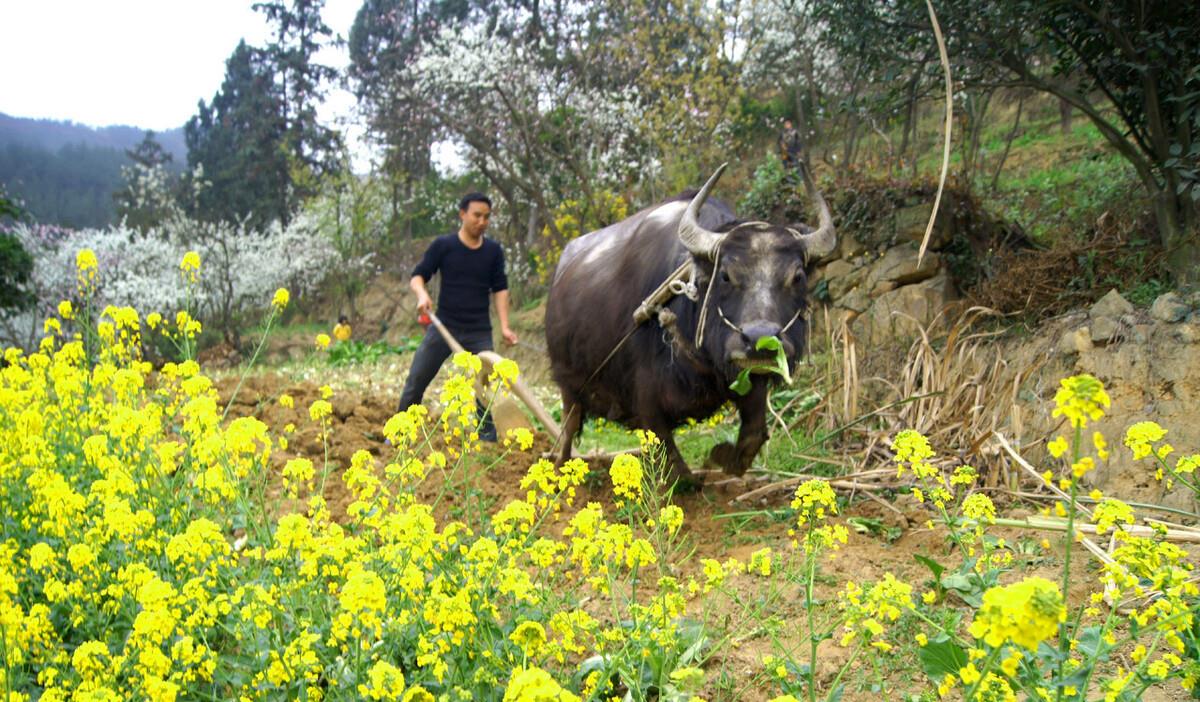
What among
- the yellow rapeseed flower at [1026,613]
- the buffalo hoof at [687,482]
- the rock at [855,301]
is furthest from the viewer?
the rock at [855,301]

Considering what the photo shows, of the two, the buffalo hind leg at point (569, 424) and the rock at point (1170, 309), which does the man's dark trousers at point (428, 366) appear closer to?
the buffalo hind leg at point (569, 424)

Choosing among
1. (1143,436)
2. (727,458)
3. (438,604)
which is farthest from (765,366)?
(438,604)

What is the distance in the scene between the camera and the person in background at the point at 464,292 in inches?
263

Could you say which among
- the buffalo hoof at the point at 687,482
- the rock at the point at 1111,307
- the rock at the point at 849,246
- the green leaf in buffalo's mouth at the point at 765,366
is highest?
the rock at the point at 849,246

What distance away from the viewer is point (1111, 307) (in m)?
4.95

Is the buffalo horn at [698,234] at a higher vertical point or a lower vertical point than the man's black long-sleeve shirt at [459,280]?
higher

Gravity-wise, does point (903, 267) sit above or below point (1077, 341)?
above

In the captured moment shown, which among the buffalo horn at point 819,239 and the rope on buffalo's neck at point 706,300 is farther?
the buffalo horn at point 819,239

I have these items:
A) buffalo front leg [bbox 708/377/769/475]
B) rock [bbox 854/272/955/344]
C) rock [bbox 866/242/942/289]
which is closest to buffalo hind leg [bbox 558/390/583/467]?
buffalo front leg [bbox 708/377/769/475]

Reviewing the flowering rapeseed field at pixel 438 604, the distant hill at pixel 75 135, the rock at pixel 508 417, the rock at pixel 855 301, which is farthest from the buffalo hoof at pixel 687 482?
the distant hill at pixel 75 135

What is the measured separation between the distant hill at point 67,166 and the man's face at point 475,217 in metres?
23.1

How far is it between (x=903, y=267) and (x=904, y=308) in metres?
0.41

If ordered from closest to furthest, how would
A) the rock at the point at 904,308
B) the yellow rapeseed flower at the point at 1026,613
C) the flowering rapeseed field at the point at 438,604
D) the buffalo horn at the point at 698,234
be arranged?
1. the yellow rapeseed flower at the point at 1026,613
2. the flowering rapeseed field at the point at 438,604
3. the buffalo horn at the point at 698,234
4. the rock at the point at 904,308

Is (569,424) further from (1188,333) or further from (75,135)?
(75,135)
